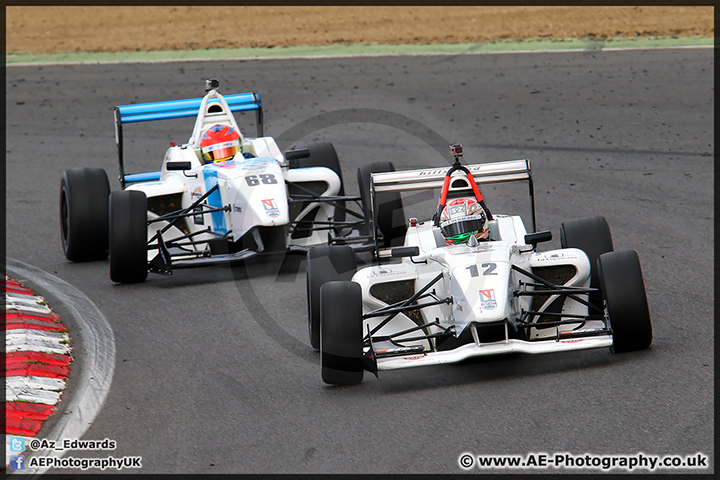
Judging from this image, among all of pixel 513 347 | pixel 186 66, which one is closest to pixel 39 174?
pixel 186 66

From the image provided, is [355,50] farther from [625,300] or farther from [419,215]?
[625,300]

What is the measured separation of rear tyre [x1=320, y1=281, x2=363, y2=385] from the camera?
620cm

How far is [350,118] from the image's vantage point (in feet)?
55.2

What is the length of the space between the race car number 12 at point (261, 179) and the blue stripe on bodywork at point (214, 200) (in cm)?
46

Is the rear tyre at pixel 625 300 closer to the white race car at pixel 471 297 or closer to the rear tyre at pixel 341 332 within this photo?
the white race car at pixel 471 297

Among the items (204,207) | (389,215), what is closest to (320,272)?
(389,215)

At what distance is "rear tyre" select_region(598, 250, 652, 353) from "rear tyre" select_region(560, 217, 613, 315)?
86 cm

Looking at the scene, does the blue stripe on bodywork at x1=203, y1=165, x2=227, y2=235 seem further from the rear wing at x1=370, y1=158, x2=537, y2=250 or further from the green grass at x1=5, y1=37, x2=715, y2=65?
the green grass at x1=5, y1=37, x2=715, y2=65

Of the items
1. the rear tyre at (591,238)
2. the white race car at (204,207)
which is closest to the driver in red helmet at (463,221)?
the rear tyre at (591,238)

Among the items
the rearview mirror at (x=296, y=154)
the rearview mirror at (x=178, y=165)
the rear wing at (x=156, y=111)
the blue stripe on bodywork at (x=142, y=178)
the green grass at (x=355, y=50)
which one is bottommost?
the blue stripe on bodywork at (x=142, y=178)

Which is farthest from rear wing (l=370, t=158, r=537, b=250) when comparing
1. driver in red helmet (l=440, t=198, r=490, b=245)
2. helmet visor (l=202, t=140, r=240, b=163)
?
helmet visor (l=202, t=140, r=240, b=163)

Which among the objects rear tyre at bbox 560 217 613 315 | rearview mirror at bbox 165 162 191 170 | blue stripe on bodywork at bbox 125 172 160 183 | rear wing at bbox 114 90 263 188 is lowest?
rear tyre at bbox 560 217 613 315

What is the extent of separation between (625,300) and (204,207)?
4.88 m

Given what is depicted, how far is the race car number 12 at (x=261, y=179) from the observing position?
921cm
